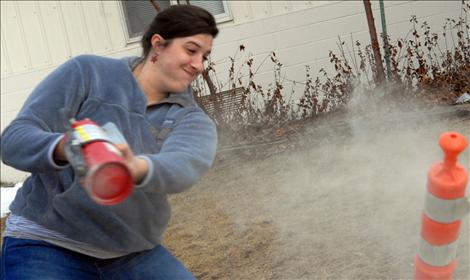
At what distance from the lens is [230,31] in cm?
760

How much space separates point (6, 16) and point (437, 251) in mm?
7217

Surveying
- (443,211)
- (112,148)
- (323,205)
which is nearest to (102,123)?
(112,148)

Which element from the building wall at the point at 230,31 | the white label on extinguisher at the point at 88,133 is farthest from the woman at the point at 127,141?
the building wall at the point at 230,31

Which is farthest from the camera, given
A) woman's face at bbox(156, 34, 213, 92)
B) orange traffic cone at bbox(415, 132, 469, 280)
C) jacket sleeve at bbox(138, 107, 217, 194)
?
woman's face at bbox(156, 34, 213, 92)

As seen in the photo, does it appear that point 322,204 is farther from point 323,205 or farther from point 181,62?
point 181,62

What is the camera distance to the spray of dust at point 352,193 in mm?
3801

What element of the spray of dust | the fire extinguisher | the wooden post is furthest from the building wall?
the fire extinguisher

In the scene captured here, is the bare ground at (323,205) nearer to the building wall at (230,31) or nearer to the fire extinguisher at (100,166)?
the building wall at (230,31)

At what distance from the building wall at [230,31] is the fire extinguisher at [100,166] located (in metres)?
6.11

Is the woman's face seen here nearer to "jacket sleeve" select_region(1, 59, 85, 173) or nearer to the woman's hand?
"jacket sleeve" select_region(1, 59, 85, 173)

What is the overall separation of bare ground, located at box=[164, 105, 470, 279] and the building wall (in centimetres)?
120

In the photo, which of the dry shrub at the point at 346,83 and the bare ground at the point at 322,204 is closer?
the bare ground at the point at 322,204

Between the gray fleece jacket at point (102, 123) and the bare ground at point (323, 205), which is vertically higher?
the gray fleece jacket at point (102, 123)

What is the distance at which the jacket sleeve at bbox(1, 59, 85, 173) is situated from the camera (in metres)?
1.92
